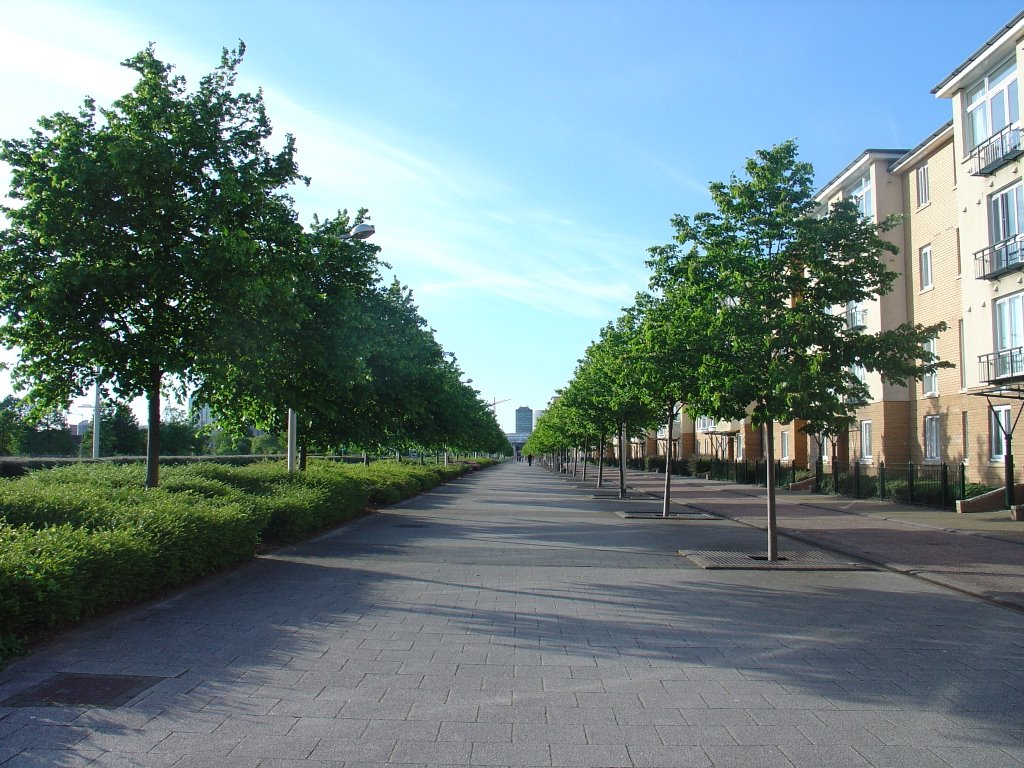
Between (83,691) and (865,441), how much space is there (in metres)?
30.3

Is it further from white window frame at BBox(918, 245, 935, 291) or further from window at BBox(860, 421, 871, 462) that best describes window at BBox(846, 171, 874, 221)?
window at BBox(860, 421, 871, 462)

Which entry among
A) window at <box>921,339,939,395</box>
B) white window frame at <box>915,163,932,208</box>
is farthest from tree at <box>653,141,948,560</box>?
white window frame at <box>915,163,932,208</box>

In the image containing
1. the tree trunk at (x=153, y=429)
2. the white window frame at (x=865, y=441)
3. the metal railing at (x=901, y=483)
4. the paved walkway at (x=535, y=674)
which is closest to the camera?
the paved walkway at (x=535, y=674)

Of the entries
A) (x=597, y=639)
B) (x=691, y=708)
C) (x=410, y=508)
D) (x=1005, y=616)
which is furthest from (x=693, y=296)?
(x=410, y=508)

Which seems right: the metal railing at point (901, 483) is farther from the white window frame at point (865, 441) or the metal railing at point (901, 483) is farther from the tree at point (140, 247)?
the tree at point (140, 247)

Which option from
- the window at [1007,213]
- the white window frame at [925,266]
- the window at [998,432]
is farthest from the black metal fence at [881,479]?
the window at [1007,213]

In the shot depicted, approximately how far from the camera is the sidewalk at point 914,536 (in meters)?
10.8

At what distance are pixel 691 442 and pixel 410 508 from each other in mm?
42077

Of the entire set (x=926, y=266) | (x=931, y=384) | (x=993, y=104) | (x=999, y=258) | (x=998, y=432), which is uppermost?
(x=993, y=104)

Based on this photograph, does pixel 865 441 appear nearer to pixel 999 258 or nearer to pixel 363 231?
pixel 999 258

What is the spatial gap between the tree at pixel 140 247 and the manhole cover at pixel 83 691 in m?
6.04

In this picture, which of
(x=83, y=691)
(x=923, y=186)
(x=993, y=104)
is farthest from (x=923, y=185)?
(x=83, y=691)

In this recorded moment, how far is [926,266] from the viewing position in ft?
89.4

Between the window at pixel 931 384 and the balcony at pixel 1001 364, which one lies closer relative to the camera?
the balcony at pixel 1001 364
